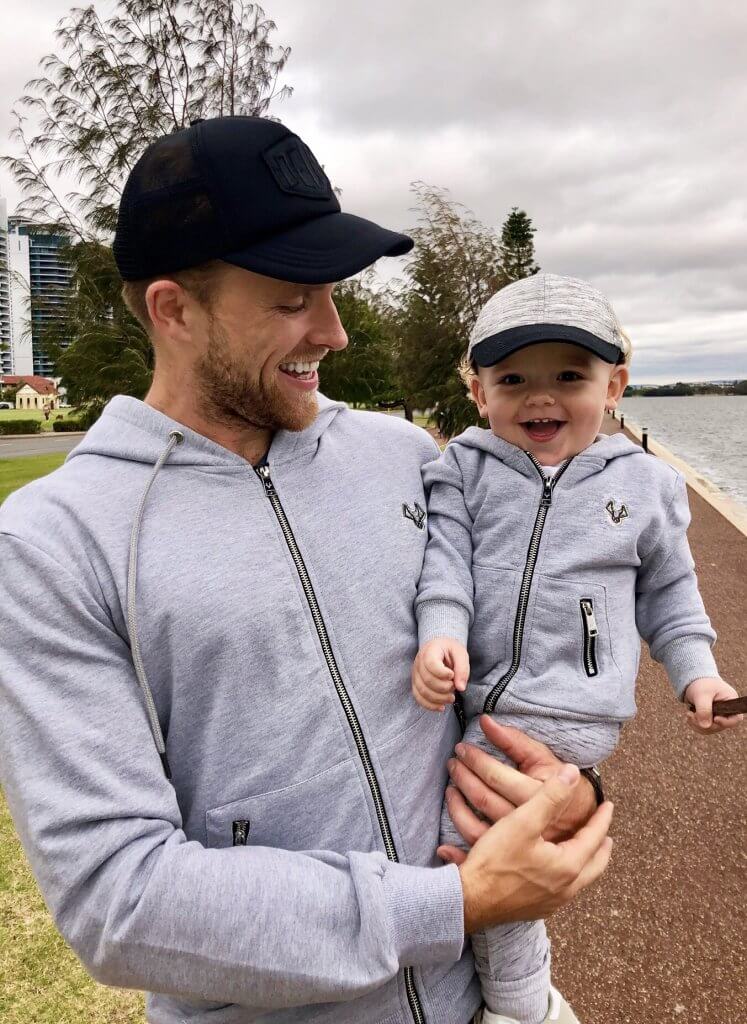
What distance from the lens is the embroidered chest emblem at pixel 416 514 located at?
2.02 metres

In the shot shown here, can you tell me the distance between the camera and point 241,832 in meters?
1.50

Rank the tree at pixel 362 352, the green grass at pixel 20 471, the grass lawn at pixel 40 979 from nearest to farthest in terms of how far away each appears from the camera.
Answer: the grass lawn at pixel 40 979
the green grass at pixel 20 471
the tree at pixel 362 352

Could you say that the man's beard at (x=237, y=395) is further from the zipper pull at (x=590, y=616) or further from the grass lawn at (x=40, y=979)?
the grass lawn at (x=40, y=979)

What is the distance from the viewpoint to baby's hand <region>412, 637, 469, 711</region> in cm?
167

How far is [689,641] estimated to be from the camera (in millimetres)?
2146

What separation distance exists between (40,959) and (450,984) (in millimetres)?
2733

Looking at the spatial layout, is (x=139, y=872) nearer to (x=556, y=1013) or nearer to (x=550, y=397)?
(x=556, y=1013)

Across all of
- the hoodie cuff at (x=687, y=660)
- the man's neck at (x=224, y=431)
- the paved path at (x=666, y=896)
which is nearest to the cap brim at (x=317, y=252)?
the man's neck at (x=224, y=431)

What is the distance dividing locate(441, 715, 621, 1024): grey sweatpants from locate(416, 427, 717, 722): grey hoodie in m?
0.05

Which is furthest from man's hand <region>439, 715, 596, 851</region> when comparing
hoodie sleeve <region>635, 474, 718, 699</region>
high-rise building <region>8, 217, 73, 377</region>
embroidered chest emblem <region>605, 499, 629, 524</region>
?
high-rise building <region>8, 217, 73, 377</region>

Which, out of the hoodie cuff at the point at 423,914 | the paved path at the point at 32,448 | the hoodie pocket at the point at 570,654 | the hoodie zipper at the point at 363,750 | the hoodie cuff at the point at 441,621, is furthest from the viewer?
the paved path at the point at 32,448

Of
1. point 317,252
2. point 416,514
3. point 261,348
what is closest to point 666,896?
point 416,514

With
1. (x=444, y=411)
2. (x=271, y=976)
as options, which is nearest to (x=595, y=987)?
(x=271, y=976)

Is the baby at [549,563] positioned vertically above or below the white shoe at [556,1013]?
above
